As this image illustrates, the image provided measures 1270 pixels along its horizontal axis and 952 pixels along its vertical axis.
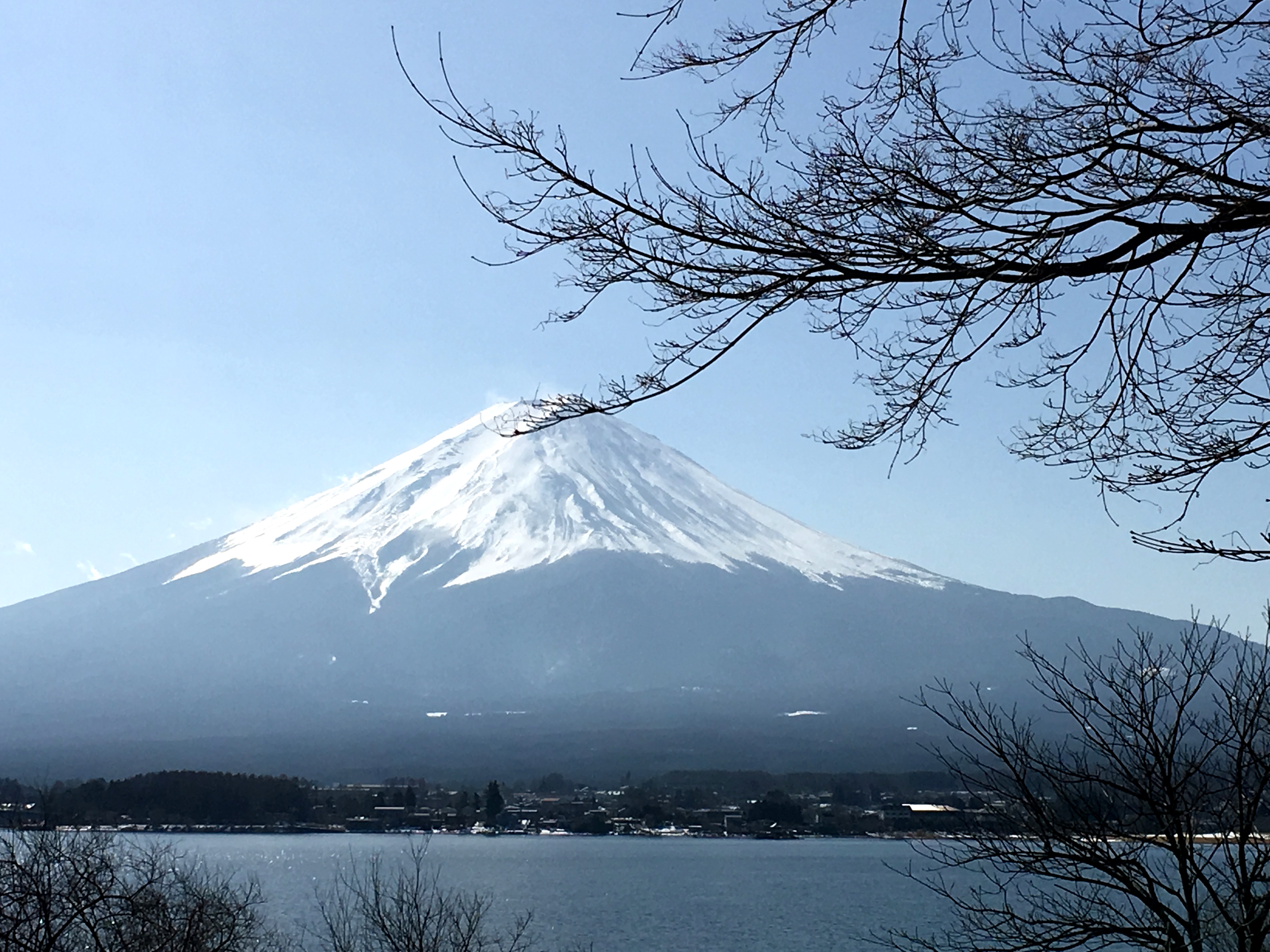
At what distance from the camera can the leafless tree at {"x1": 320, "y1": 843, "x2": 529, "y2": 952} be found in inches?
562

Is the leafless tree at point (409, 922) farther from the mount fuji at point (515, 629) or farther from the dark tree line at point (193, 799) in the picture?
the mount fuji at point (515, 629)

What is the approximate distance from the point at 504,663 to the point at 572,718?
16837 mm

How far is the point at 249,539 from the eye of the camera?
161750 millimetres

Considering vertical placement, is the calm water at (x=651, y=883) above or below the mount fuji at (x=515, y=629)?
below

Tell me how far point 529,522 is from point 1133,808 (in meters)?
149

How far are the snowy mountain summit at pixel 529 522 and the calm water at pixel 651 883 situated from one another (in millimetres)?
56132

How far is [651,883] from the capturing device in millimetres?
59750

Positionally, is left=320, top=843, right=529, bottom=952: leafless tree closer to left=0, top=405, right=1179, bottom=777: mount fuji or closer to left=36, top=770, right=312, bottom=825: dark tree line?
left=36, top=770, right=312, bottom=825: dark tree line

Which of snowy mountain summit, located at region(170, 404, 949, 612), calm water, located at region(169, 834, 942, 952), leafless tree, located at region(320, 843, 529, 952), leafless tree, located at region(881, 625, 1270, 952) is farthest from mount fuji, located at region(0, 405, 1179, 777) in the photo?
leafless tree, located at region(881, 625, 1270, 952)

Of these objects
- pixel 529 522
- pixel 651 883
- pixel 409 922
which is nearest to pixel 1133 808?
pixel 409 922

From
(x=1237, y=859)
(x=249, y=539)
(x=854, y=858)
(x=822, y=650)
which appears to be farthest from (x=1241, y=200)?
(x=249, y=539)

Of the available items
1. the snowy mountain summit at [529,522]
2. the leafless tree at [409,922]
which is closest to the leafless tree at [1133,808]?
the leafless tree at [409,922]

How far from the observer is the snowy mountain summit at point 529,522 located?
149 m

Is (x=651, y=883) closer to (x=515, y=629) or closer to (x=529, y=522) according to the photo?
(x=515, y=629)
